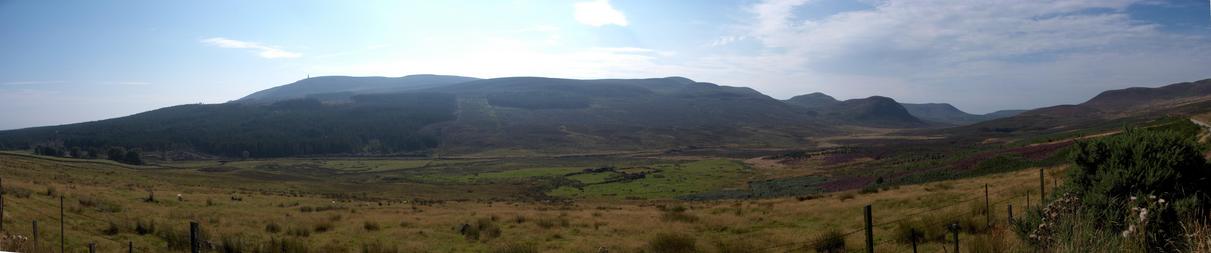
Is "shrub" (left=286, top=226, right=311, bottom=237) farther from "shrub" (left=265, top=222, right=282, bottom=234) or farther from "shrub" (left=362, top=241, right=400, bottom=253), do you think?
"shrub" (left=362, top=241, right=400, bottom=253)

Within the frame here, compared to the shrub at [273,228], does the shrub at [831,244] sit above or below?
above

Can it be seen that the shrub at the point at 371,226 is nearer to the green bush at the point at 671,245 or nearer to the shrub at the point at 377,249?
the shrub at the point at 377,249

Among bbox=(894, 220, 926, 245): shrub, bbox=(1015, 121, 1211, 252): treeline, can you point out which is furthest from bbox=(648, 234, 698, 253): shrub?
bbox=(1015, 121, 1211, 252): treeline

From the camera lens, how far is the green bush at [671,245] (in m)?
13.7

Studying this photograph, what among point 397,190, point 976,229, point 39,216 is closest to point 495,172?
point 397,190

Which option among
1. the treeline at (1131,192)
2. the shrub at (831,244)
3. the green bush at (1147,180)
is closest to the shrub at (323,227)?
the shrub at (831,244)

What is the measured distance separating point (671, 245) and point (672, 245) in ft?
0.07

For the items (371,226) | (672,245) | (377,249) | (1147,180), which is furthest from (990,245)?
(371,226)

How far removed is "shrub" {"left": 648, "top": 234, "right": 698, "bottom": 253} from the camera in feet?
45.0

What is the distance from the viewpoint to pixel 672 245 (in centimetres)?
1402

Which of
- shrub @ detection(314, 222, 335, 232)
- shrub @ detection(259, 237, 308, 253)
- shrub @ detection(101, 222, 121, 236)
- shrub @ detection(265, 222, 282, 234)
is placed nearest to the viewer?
shrub @ detection(259, 237, 308, 253)

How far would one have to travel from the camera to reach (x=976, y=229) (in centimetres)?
1325

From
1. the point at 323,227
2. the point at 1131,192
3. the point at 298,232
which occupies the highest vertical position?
the point at 1131,192

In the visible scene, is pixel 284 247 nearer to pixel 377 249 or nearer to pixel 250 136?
pixel 377 249
